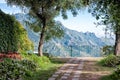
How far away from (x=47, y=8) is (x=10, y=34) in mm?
4832

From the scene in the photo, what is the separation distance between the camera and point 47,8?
88.2ft

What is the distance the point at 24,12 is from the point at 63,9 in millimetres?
3003

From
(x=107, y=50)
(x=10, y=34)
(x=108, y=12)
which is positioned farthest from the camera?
(x=107, y=50)

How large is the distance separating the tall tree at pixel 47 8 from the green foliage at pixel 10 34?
8.95 feet

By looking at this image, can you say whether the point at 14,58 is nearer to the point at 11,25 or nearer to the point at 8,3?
the point at 11,25

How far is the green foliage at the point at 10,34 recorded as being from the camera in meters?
22.5

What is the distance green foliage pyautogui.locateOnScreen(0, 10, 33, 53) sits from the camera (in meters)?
22.5

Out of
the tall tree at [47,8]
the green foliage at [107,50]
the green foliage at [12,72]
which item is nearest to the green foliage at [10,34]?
the tall tree at [47,8]

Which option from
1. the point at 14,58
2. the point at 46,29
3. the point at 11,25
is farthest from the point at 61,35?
the point at 14,58

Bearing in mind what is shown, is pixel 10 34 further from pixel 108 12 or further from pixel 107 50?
pixel 107 50

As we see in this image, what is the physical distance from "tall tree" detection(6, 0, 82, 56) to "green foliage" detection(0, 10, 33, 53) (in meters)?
2.73

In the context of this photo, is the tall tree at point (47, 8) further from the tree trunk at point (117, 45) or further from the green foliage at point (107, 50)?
the green foliage at point (107, 50)

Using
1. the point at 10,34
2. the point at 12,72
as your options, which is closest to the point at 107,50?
the point at 10,34

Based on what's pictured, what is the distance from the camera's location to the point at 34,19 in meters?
29.0
